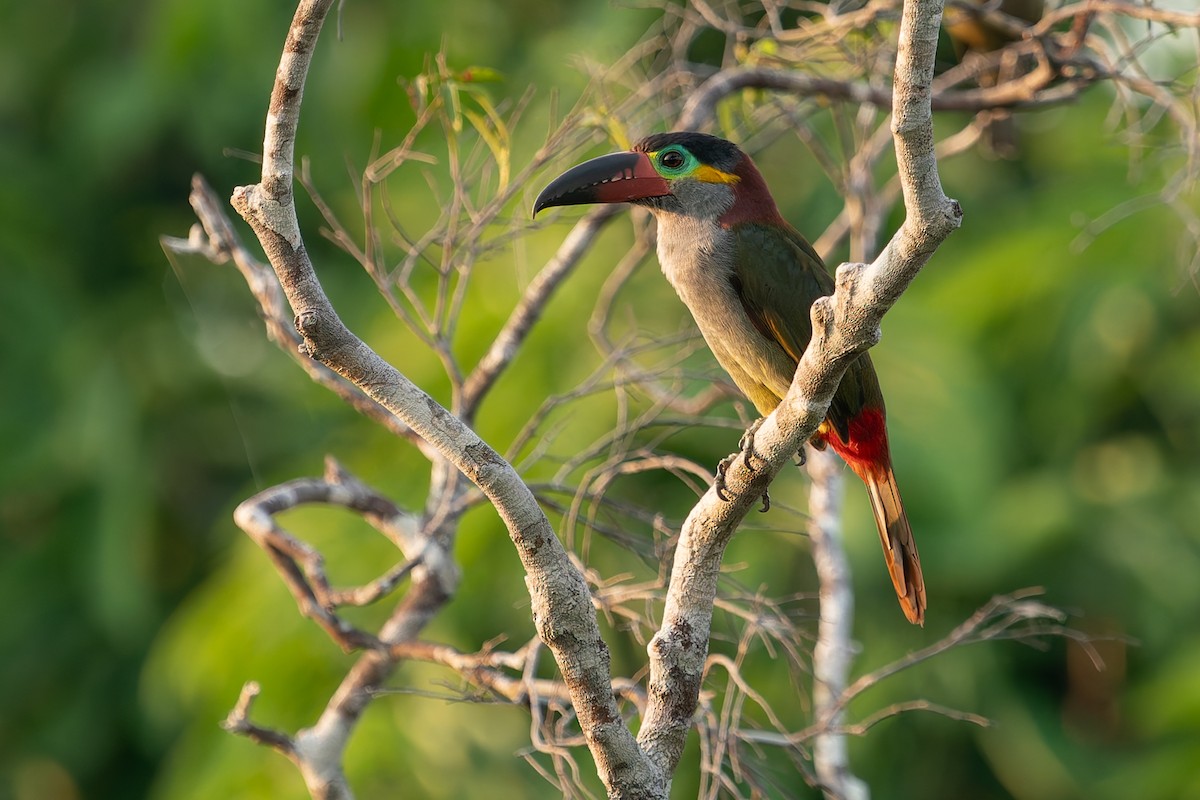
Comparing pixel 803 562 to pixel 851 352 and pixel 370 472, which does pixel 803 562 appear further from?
pixel 851 352

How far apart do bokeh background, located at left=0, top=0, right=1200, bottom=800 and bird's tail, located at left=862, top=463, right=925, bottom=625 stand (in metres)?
1.71

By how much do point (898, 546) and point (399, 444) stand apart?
3.37 m

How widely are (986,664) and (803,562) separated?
1.03 metres

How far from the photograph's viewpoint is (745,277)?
10.2 feet

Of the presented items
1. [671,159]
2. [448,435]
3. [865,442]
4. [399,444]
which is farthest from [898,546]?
[399,444]

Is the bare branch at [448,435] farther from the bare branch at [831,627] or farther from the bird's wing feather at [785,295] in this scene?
the bird's wing feather at [785,295]

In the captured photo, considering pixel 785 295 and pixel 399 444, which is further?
pixel 399 444

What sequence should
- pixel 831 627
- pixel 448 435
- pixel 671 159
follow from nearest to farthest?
pixel 448 435
pixel 671 159
pixel 831 627

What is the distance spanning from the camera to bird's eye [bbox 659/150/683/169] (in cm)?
320

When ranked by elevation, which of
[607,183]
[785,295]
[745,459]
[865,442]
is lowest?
[865,442]

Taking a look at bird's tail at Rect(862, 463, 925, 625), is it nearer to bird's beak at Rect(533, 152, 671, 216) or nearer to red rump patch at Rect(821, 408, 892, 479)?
red rump patch at Rect(821, 408, 892, 479)

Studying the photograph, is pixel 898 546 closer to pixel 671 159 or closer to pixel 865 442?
pixel 865 442

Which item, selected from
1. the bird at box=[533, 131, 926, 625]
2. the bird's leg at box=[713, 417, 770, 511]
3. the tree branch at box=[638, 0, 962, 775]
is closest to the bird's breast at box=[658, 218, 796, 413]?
the bird at box=[533, 131, 926, 625]

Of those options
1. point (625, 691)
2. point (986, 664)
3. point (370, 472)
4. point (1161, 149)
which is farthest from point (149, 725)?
point (1161, 149)
